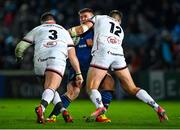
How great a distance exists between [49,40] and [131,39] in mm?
12366

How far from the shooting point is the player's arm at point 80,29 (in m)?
12.5

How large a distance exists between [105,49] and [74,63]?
0.69 m

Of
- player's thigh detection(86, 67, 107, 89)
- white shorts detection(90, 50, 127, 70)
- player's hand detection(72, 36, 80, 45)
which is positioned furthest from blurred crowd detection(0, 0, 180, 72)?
player's thigh detection(86, 67, 107, 89)

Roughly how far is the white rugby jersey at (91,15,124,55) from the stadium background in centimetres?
1021

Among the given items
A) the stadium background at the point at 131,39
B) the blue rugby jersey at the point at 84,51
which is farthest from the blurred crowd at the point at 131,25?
the blue rugby jersey at the point at 84,51

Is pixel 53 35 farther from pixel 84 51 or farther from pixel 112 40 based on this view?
pixel 84 51

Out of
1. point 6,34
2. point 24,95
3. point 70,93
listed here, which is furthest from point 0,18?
point 70,93

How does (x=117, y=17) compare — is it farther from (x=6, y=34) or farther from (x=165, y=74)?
(x=6, y=34)

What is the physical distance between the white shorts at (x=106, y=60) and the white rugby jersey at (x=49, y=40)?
538 millimetres

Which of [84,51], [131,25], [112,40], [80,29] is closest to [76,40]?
[84,51]

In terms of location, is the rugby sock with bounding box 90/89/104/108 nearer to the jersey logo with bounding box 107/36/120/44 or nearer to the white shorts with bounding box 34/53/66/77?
the white shorts with bounding box 34/53/66/77

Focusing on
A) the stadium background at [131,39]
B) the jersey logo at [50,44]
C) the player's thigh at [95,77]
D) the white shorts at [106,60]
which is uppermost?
the jersey logo at [50,44]

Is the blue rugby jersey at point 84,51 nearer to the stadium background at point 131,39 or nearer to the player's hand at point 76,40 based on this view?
the player's hand at point 76,40

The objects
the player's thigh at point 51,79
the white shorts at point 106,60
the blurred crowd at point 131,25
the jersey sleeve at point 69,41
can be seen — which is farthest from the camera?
the blurred crowd at point 131,25
